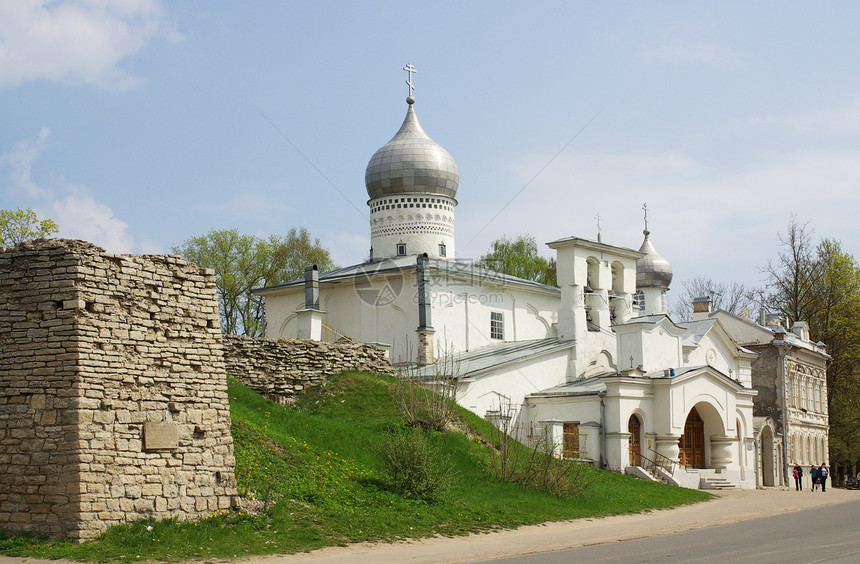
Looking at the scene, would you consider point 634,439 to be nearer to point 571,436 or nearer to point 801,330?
point 571,436

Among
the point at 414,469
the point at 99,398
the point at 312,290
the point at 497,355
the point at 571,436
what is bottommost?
the point at 571,436

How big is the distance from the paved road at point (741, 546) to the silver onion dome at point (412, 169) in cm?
1779

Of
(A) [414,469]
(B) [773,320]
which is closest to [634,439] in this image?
(A) [414,469]

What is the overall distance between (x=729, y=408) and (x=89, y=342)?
21114mm

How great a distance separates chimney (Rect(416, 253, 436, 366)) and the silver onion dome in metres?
4.29

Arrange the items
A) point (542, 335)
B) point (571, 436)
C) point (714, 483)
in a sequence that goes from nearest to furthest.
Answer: point (571, 436) → point (714, 483) → point (542, 335)

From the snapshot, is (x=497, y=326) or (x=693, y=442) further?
(x=497, y=326)

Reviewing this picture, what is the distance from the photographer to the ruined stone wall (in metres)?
11.9

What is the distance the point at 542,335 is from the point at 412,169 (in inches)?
293

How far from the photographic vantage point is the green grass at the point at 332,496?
38.9 feet

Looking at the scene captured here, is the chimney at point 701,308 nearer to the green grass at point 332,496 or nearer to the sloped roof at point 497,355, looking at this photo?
the sloped roof at point 497,355

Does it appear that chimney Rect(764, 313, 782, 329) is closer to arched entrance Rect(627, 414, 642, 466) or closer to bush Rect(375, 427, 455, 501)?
arched entrance Rect(627, 414, 642, 466)

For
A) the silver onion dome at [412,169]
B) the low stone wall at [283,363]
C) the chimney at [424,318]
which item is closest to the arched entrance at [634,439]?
the chimney at [424,318]

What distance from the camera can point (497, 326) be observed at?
1216 inches
